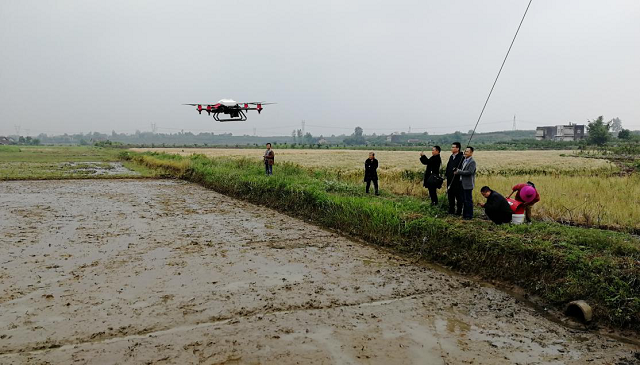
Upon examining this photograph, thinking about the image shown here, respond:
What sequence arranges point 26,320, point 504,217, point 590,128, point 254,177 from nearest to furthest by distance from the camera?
point 26,320
point 504,217
point 254,177
point 590,128

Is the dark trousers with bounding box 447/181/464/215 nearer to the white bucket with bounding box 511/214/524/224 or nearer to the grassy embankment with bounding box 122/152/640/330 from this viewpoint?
the grassy embankment with bounding box 122/152/640/330

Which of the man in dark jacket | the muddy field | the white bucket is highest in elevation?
the man in dark jacket

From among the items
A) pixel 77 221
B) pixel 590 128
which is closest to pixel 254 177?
pixel 77 221

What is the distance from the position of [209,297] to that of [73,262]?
2750 millimetres

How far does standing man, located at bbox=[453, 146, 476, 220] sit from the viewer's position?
7.24 metres

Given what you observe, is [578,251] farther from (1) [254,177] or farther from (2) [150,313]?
(1) [254,177]

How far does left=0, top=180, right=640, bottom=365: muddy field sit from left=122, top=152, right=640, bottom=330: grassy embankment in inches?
17.5

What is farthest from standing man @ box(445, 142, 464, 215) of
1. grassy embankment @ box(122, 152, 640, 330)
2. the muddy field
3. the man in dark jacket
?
the muddy field

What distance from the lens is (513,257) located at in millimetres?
5648

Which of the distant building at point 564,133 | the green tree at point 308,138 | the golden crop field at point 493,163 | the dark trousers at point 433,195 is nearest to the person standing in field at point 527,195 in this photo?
the dark trousers at point 433,195

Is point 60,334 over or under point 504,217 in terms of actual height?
under

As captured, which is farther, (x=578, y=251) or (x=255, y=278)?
(x=255, y=278)

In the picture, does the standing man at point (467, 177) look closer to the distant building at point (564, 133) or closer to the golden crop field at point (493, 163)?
the golden crop field at point (493, 163)

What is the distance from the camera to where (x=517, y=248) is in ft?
18.5
